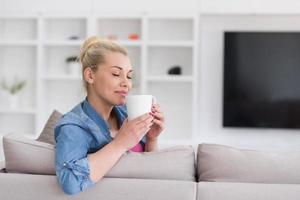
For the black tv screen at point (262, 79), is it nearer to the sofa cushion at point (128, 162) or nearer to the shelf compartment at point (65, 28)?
the shelf compartment at point (65, 28)

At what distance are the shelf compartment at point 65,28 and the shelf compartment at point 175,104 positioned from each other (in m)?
0.92

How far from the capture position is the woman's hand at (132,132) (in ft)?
4.65

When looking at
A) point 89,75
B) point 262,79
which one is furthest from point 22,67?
point 89,75

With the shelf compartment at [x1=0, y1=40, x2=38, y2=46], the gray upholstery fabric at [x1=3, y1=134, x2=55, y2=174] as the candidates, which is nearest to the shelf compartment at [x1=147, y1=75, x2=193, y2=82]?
the shelf compartment at [x1=0, y1=40, x2=38, y2=46]

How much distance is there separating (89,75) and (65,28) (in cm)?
407

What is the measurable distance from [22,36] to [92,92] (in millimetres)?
4179

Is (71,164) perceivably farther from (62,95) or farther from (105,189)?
(62,95)

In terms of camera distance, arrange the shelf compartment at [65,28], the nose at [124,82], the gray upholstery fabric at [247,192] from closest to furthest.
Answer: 1. the gray upholstery fabric at [247,192]
2. the nose at [124,82]
3. the shelf compartment at [65,28]

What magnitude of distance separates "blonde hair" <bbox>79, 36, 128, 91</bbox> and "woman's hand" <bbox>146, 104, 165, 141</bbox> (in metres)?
0.19

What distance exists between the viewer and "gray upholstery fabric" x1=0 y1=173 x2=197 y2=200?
136cm

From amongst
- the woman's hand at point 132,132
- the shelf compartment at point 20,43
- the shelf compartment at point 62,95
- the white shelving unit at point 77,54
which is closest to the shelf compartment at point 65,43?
the white shelving unit at point 77,54

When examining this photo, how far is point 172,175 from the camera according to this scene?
144 centimetres

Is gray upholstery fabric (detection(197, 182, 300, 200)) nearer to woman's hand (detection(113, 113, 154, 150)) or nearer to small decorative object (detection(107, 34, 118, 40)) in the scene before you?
woman's hand (detection(113, 113, 154, 150))

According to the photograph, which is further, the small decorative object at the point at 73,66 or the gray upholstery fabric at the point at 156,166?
the small decorative object at the point at 73,66
